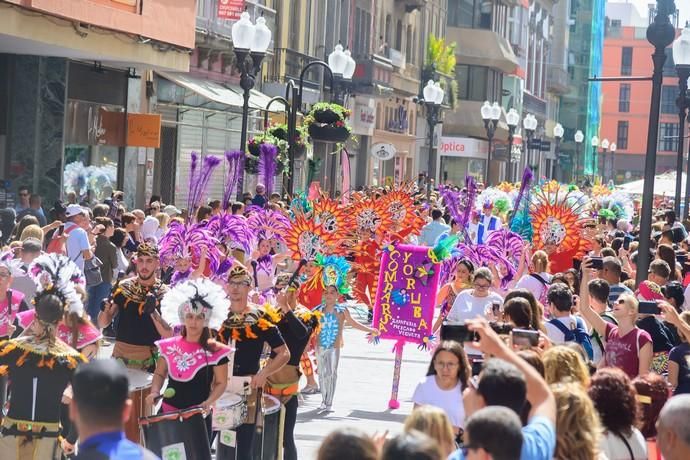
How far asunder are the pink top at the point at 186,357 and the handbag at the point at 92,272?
7.12 meters

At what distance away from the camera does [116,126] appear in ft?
90.8

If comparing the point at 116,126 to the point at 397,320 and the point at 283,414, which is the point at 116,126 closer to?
the point at 397,320

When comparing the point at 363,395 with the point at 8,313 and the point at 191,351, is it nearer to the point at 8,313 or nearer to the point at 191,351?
the point at 8,313

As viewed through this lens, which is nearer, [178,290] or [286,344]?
[178,290]

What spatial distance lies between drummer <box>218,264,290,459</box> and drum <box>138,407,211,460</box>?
2.78ft

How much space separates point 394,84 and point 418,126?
8918 millimetres

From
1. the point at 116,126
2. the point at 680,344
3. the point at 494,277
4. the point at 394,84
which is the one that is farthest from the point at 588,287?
the point at 394,84

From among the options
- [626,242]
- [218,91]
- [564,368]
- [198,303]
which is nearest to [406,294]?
[198,303]

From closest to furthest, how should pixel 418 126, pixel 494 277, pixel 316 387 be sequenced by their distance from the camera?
1. pixel 316 387
2. pixel 494 277
3. pixel 418 126

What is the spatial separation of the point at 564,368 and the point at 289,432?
3.62m

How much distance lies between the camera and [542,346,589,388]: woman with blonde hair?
6.70m

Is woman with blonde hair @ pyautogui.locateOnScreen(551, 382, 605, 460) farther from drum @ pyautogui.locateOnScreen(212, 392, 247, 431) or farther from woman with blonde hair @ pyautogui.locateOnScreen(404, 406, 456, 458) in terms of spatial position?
drum @ pyautogui.locateOnScreen(212, 392, 247, 431)

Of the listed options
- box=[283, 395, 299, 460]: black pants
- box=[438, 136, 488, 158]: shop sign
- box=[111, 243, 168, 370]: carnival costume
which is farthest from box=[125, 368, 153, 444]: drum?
box=[438, 136, 488, 158]: shop sign

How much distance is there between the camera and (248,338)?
371 inches
